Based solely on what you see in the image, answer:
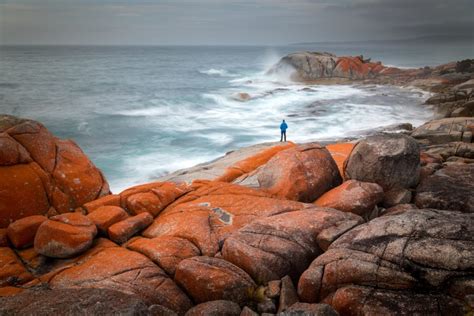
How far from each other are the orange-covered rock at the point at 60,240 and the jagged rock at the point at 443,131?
20.3 metres

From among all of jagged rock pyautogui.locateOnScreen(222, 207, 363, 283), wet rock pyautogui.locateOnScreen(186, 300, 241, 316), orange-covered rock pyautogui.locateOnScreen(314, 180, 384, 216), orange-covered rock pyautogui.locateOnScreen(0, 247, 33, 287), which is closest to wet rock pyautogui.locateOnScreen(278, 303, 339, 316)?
wet rock pyautogui.locateOnScreen(186, 300, 241, 316)

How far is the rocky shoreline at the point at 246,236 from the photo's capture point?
7594mm

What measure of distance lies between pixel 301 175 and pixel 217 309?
6557 mm

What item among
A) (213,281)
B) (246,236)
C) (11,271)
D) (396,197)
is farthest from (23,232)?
(396,197)

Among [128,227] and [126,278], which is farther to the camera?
[128,227]

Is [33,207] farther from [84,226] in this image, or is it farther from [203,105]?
[203,105]

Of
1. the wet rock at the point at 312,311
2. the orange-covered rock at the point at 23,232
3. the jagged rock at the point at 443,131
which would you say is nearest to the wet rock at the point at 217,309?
the wet rock at the point at 312,311

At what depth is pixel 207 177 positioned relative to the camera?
16.5 m

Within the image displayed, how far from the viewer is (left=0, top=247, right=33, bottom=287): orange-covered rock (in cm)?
938

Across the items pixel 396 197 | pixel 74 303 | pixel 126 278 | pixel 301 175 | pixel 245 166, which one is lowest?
pixel 126 278

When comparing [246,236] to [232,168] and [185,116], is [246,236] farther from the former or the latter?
[185,116]

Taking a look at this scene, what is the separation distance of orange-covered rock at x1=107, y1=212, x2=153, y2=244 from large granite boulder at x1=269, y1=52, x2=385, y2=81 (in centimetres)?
7458

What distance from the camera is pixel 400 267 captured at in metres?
7.90

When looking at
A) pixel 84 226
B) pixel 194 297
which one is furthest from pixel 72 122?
pixel 194 297
